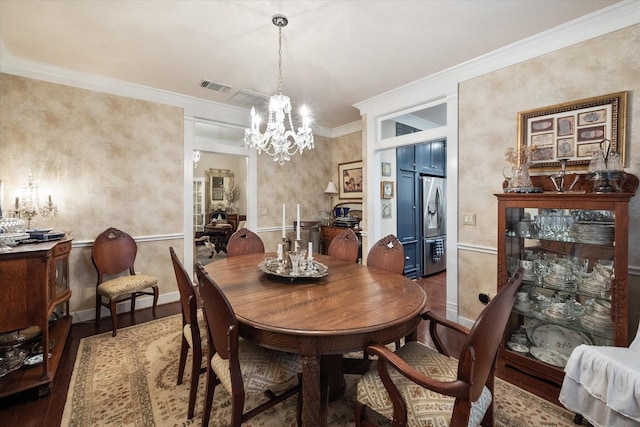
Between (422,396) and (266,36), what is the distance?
2.74m

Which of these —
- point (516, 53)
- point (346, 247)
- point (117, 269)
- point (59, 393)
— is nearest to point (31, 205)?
point (117, 269)

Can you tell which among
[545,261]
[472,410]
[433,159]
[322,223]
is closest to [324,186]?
[322,223]

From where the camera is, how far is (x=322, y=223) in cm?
503

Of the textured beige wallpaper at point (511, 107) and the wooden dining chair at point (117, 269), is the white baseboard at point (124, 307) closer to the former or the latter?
the wooden dining chair at point (117, 269)

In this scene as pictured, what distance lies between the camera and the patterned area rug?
1.68m

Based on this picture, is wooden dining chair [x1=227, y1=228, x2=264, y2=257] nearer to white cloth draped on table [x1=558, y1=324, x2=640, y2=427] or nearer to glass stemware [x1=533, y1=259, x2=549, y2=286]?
glass stemware [x1=533, y1=259, x2=549, y2=286]

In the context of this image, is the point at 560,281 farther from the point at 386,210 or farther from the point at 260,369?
the point at 386,210

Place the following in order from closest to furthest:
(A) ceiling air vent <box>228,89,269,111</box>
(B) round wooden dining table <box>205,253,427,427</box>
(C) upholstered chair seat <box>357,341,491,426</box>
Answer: (C) upholstered chair seat <box>357,341,491,426</box>, (B) round wooden dining table <box>205,253,427,427</box>, (A) ceiling air vent <box>228,89,269,111</box>

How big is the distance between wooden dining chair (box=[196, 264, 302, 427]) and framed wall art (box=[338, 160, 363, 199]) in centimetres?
367

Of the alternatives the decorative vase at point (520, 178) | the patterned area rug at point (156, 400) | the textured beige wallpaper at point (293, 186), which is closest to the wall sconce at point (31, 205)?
the patterned area rug at point (156, 400)

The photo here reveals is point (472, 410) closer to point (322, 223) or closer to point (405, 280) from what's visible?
point (405, 280)

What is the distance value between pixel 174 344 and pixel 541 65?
4.14 meters

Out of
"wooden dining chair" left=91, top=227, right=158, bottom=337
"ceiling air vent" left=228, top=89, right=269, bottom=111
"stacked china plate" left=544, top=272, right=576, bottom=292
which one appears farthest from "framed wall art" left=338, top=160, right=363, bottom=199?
"wooden dining chair" left=91, top=227, right=158, bottom=337

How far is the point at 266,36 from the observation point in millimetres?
2400
